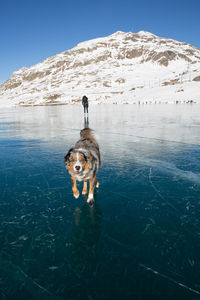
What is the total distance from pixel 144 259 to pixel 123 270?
465mm

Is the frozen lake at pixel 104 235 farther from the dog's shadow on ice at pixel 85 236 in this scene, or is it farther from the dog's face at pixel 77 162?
the dog's face at pixel 77 162

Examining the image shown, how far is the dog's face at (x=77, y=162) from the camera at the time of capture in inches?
194

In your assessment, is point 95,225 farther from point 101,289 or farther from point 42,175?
point 42,175

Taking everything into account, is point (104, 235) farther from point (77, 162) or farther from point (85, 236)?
point (77, 162)

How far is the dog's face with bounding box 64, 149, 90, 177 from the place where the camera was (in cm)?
493

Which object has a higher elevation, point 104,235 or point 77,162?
point 77,162

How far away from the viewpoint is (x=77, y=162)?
16.2ft

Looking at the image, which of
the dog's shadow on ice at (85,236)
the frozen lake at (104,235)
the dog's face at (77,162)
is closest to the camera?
the frozen lake at (104,235)

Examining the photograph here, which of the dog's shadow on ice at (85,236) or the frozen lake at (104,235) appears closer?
the frozen lake at (104,235)

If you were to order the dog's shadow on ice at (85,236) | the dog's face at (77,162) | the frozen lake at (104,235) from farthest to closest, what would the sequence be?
the dog's face at (77,162)
the dog's shadow on ice at (85,236)
the frozen lake at (104,235)

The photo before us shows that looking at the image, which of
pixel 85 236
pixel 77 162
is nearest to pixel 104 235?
pixel 85 236

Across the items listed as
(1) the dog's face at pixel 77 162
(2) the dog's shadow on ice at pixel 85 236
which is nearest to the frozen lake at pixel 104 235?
(2) the dog's shadow on ice at pixel 85 236

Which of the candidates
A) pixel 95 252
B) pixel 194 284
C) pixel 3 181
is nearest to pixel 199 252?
pixel 194 284

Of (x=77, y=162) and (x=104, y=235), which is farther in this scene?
(x=77, y=162)
